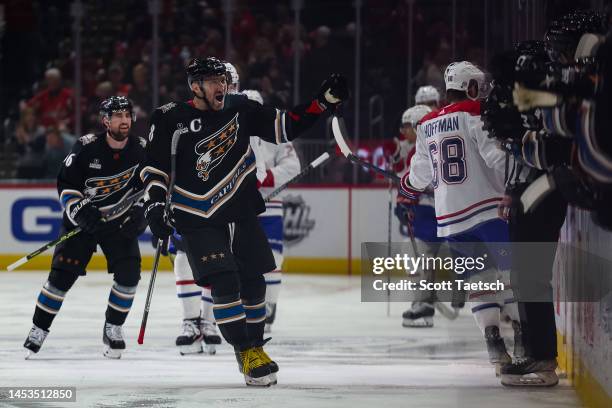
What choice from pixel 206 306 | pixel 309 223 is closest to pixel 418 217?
pixel 206 306

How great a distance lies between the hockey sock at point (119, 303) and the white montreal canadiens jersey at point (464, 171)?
172 cm

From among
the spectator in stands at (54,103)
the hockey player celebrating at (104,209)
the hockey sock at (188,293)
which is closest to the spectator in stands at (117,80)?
the spectator in stands at (54,103)

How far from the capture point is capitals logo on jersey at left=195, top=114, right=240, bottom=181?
5.04 m

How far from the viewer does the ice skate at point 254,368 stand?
16.5ft

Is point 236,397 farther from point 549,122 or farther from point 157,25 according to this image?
point 157,25

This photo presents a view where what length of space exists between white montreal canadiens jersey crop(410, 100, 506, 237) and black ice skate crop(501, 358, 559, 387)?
0.67 m

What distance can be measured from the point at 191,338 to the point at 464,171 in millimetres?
1787

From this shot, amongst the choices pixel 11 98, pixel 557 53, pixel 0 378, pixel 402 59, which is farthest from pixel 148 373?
pixel 11 98

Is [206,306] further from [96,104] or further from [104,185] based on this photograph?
[96,104]

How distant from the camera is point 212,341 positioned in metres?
6.29

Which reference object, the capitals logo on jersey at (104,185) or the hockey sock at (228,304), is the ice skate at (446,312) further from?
the hockey sock at (228,304)

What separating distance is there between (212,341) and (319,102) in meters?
1.73

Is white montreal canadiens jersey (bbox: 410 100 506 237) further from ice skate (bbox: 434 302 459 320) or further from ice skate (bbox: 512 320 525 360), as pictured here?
ice skate (bbox: 434 302 459 320)

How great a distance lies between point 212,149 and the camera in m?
5.05
